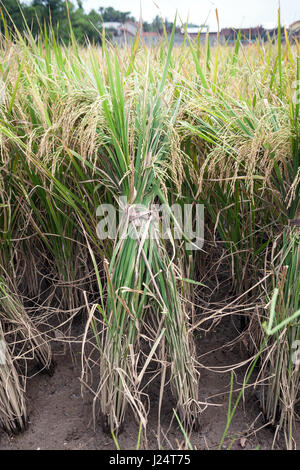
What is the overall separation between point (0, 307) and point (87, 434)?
42 cm

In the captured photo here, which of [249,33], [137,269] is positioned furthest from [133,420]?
[249,33]

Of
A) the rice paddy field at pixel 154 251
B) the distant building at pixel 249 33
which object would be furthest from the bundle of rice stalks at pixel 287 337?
the distant building at pixel 249 33

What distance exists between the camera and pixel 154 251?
909mm

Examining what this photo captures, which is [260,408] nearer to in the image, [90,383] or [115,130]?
[90,383]

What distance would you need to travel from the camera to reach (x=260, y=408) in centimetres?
105

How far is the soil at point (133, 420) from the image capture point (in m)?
0.98

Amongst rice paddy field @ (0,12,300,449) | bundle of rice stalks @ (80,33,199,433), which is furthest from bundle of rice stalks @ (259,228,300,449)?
bundle of rice stalks @ (80,33,199,433)

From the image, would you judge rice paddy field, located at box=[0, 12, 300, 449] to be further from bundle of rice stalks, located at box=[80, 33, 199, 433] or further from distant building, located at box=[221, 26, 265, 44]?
distant building, located at box=[221, 26, 265, 44]

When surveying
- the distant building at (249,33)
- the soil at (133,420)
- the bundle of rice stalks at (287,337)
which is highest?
the distant building at (249,33)

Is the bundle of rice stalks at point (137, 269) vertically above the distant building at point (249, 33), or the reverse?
the distant building at point (249, 33)

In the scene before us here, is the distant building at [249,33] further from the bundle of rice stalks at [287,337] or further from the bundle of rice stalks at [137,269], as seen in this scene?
the bundle of rice stalks at [287,337]

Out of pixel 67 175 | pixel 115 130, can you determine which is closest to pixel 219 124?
pixel 115 130

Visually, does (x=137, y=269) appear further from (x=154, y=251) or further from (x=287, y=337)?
(x=287, y=337)

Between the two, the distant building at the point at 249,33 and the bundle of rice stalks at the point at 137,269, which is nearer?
the bundle of rice stalks at the point at 137,269
